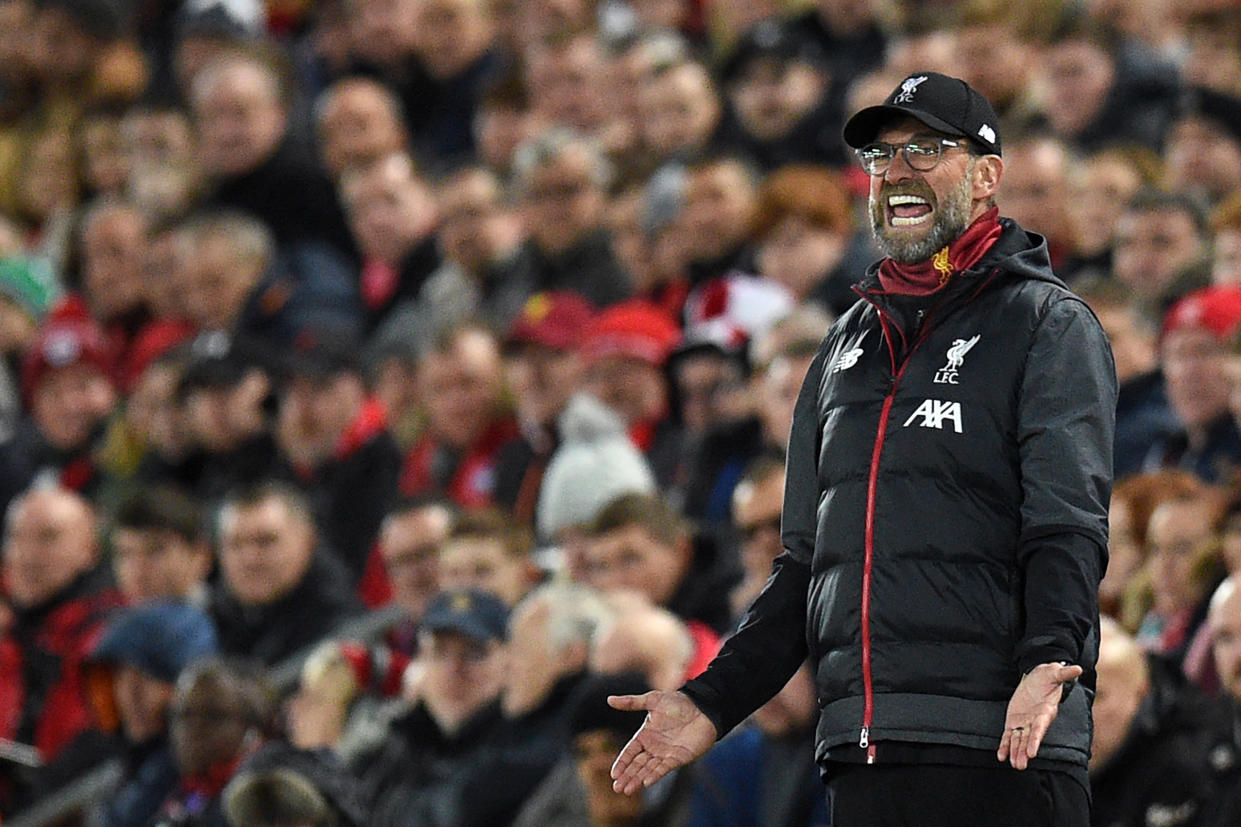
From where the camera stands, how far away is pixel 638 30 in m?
12.0

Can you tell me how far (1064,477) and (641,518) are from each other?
3.83 metres

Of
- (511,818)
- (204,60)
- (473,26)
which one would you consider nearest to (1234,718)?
(511,818)

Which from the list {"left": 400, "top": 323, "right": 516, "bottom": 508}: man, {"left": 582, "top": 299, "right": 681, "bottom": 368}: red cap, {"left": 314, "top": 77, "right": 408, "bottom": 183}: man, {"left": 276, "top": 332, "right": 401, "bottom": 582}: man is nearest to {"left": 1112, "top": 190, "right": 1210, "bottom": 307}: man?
{"left": 582, "top": 299, "right": 681, "bottom": 368}: red cap

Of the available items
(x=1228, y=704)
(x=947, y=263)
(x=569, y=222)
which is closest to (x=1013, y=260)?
(x=947, y=263)

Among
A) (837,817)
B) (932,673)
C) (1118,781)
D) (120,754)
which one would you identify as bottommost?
(120,754)

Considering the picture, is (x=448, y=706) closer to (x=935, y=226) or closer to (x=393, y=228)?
(x=935, y=226)

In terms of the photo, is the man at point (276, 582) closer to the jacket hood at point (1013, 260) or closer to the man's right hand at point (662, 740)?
the man's right hand at point (662, 740)

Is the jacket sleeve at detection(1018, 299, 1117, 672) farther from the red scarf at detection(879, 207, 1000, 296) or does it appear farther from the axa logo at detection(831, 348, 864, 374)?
the axa logo at detection(831, 348, 864, 374)

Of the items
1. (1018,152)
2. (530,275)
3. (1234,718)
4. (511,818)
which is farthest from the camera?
(530,275)

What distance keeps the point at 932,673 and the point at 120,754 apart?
516 cm

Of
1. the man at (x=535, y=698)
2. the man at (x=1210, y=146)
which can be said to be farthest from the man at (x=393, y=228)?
the man at (x=535, y=698)

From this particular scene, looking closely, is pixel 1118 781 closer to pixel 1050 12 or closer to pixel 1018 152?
pixel 1018 152

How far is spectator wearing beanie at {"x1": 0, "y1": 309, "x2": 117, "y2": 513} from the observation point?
11.1 metres

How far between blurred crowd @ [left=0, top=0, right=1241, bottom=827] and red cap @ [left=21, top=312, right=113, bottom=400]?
2 cm
